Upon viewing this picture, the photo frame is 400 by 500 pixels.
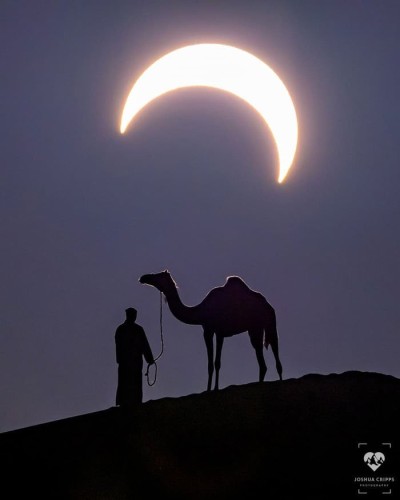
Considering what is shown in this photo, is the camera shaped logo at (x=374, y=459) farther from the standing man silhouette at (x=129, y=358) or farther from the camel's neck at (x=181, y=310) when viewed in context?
the camel's neck at (x=181, y=310)

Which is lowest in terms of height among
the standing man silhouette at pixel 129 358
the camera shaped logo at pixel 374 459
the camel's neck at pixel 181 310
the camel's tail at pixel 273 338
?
the camera shaped logo at pixel 374 459

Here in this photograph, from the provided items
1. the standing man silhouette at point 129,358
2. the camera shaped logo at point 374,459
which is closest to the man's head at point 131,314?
the standing man silhouette at point 129,358

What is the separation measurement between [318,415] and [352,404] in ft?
2.52

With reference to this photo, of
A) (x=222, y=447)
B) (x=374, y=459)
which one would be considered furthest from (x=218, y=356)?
(x=374, y=459)

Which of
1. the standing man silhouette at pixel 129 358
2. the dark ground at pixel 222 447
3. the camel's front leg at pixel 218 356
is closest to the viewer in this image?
the dark ground at pixel 222 447

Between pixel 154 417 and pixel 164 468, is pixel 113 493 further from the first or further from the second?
pixel 154 417

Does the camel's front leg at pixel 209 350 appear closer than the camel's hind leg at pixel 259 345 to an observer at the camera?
Yes

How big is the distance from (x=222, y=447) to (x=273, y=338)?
17.5ft

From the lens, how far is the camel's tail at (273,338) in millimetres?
22891

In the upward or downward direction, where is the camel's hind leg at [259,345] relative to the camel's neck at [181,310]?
downward

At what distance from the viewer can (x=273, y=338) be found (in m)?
23.1

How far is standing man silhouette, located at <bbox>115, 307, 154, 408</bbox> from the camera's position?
2136 cm

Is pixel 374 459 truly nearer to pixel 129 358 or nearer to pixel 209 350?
pixel 209 350

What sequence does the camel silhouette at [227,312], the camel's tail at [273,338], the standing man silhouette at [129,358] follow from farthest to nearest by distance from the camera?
1. the camel's tail at [273,338]
2. the camel silhouette at [227,312]
3. the standing man silhouette at [129,358]
